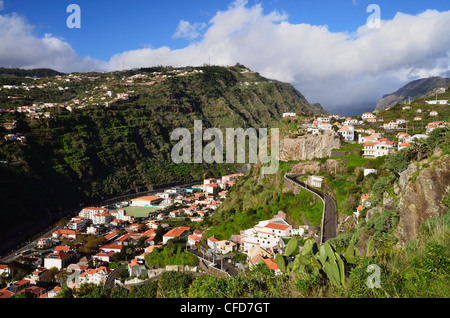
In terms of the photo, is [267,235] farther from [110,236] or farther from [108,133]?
[108,133]

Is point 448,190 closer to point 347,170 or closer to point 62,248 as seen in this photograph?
point 347,170

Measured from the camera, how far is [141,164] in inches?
2212

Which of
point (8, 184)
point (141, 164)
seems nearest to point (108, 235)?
point (8, 184)

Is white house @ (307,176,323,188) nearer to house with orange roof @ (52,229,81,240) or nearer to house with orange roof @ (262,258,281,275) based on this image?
Result: house with orange roof @ (262,258,281,275)

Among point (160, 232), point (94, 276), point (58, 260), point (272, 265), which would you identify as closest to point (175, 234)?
point (160, 232)

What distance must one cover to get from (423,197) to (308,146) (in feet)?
60.1

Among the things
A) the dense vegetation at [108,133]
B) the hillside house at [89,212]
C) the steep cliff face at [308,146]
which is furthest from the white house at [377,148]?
the dense vegetation at [108,133]

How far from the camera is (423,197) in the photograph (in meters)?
7.75

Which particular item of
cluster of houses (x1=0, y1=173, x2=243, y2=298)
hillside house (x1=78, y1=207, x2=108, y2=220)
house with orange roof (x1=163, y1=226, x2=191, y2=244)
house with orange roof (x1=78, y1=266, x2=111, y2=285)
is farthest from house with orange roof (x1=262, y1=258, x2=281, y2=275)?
hillside house (x1=78, y1=207, x2=108, y2=220)

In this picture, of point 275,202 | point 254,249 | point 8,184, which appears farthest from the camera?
point 8,184

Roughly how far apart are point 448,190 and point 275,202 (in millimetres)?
14036

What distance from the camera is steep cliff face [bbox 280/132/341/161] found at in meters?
24.7

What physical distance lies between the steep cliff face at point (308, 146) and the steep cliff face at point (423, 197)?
16316mm
